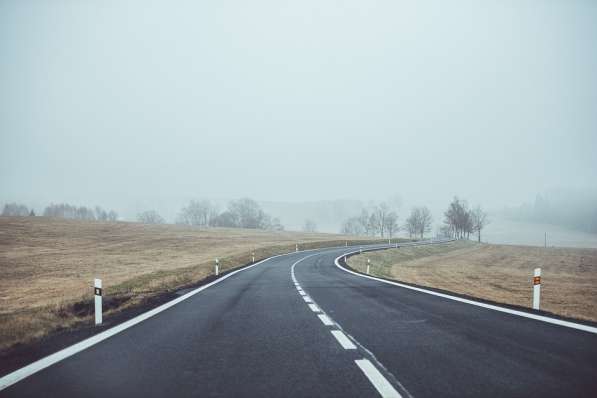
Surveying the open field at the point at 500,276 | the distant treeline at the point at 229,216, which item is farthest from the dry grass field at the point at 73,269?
the distant treeline at the point at 229,216

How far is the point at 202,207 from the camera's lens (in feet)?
493

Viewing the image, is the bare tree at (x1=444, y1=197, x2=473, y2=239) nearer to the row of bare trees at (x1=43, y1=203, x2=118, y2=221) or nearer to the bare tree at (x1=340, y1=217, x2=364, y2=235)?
the bare tree at (x1=340, y1=217, x2=364, y2=235)

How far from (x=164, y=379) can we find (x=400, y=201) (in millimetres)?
182674

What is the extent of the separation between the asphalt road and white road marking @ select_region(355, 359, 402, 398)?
20 millimetres

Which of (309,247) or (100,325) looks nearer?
(100,325)

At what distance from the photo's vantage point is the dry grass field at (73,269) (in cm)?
988

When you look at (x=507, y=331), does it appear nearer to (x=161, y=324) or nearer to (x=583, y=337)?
(x=583, y=337)

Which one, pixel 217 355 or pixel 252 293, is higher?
pixel 217 355

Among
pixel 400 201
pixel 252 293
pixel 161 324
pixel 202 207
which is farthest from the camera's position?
pixel 400 201

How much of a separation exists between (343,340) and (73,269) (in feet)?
91.6

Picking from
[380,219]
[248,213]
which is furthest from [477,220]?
[248,213]

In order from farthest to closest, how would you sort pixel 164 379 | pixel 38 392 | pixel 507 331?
pixel 507 331
pixel 164 379
pixel 38 392

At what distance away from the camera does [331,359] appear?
4812mm

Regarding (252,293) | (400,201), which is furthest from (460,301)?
(400,201)
